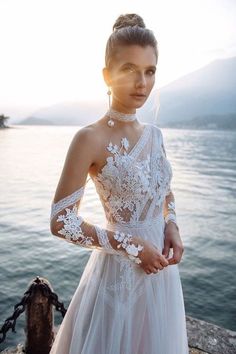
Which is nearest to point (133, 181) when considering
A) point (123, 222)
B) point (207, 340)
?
point (123, 222)

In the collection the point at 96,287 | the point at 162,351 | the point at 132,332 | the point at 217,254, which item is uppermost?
the point at 96,287

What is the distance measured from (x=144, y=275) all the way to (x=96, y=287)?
0.34 m

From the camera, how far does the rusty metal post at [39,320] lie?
12.0 feet

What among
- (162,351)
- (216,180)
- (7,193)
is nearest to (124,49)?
(162,351)

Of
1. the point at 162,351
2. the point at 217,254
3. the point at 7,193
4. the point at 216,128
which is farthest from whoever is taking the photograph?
the point at 216,128

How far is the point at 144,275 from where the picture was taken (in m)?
2.18

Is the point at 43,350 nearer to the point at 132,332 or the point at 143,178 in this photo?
the point at 132,332

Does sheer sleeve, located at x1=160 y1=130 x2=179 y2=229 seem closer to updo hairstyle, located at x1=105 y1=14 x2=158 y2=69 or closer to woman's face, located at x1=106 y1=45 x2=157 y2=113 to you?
woman's face, located at x1=106 y1=45 x2=157 y2=113

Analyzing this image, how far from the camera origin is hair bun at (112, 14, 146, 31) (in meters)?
2.16

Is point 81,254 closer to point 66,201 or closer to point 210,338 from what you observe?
point 210,338

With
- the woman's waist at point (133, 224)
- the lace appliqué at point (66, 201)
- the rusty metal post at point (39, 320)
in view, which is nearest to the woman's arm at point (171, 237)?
the woman's waist at point (133, 224)

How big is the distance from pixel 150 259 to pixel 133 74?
119cm

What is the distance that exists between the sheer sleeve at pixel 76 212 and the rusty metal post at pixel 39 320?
1.97 meters

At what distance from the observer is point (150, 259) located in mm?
1995
